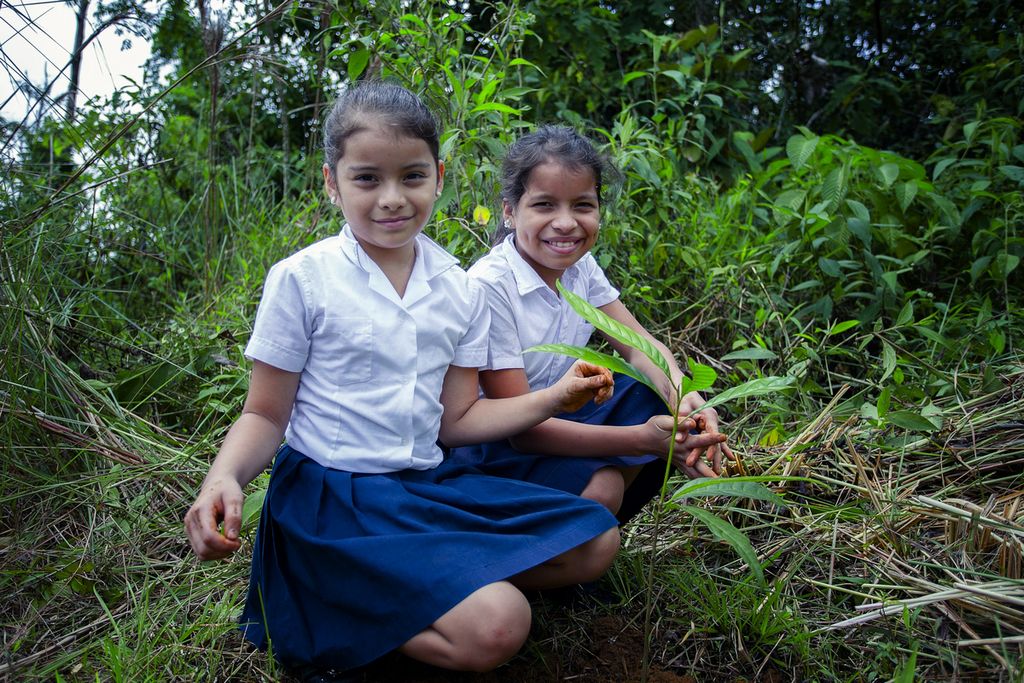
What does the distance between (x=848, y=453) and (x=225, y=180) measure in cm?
277

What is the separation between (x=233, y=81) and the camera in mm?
4281

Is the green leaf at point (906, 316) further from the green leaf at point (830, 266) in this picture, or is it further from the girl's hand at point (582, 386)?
the girl's hand at point (582, 386)

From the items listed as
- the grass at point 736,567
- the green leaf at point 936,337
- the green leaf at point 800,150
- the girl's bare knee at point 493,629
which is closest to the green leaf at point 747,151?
the green leaf at point 800,150

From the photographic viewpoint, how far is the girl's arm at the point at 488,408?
1613mm

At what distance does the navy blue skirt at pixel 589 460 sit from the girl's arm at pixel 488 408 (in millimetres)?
121

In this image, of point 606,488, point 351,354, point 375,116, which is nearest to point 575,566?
point 606,488

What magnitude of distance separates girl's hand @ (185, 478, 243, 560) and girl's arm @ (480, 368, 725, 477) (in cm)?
62

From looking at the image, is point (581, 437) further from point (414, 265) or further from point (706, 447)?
point (414, 265)

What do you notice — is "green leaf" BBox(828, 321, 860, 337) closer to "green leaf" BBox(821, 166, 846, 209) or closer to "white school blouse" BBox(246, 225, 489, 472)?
"green leaf" BBox(821, 166, 846, 209)

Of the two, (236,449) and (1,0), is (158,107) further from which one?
(236,449)

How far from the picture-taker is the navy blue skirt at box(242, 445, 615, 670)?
4.81 ft

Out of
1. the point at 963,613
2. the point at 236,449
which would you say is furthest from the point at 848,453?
the point at 236,449

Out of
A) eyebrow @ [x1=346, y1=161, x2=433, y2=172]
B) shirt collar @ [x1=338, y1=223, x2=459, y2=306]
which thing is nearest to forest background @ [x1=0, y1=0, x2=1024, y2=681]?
shirt collar @ [x1=338, y1=223, x2=459, y2=306]

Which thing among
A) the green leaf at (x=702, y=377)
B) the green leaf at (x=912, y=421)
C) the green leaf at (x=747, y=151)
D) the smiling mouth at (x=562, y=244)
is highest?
the green leaf at (x=747, y=151)
